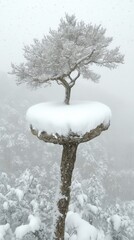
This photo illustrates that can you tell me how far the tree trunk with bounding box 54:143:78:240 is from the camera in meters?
5.58

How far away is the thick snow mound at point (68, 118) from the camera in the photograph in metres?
5.08

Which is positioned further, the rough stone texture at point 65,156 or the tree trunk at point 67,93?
the tree trunk at point 67,93

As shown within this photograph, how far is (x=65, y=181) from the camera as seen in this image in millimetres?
5828

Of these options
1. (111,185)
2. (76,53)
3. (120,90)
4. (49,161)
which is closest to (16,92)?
(49,161)

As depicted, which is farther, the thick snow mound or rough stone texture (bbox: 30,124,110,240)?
rough stone texture (bbox: 30,124,110,240)

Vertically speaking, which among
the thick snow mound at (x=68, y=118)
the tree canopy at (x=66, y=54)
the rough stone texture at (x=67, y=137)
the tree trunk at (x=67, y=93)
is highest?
the tree canopy at (x=66, y=54)

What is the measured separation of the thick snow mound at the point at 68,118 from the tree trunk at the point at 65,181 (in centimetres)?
51

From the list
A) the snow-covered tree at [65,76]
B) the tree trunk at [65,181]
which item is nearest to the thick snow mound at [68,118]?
the snow-covered tree at [65,76]

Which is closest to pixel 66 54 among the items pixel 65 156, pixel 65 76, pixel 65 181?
pixel 65 76

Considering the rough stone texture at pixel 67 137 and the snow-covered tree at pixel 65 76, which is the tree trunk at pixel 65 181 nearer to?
the snow-covered tree at pixel 65 76

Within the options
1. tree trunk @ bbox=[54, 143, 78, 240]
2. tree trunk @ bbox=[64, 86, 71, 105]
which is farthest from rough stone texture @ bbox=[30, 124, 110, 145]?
tree trunk @ bbox=[64, 86, 71, 105]

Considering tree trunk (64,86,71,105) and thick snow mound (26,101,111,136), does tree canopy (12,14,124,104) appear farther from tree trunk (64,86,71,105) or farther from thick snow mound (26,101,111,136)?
thick snow mound (26,101,111,136)

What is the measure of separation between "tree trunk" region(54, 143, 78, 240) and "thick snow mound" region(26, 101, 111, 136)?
1.67ft

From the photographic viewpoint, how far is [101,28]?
18.6 feet
